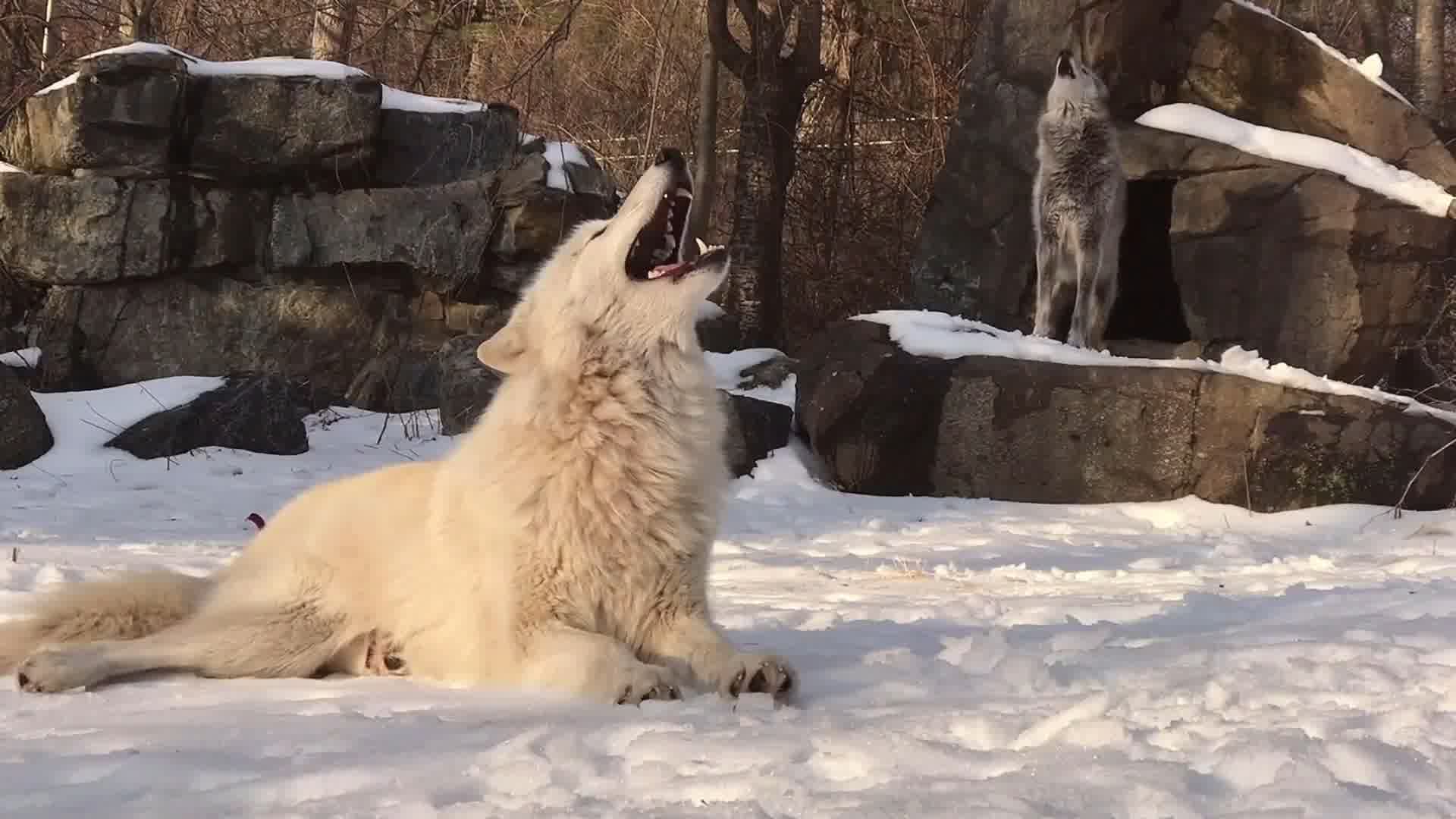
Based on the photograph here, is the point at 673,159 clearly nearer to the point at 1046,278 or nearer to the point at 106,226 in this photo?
the point at 1046,278

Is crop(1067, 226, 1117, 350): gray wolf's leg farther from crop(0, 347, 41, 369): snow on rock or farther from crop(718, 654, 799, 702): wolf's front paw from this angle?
crop(0, 347, 41, 369): snow on rock

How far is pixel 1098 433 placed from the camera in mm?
7723

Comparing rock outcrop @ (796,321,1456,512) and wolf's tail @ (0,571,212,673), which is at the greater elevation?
rock outcrop @ (796,321,1456,512)

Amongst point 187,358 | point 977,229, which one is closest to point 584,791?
point 977,229

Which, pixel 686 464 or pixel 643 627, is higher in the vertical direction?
pixel 686 464

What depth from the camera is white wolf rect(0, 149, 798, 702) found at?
2818 millimetres

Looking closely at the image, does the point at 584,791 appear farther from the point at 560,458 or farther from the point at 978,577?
the point at 978,577

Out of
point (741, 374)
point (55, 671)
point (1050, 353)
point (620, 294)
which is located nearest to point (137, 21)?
point (741, 374)

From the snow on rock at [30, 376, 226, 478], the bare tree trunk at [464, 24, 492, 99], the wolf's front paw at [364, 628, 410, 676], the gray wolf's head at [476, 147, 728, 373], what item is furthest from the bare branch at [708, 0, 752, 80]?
the wolf's front paw at [364, 628, 410, 676]

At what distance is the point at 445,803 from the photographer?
166 cm

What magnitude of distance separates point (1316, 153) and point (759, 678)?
809cm

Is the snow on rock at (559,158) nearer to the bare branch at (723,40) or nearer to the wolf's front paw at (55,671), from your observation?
the bare branch at (723,40)

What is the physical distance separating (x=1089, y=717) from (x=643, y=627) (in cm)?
119

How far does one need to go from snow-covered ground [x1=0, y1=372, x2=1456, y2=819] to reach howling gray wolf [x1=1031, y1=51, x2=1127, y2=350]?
4.29 meters
